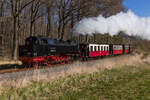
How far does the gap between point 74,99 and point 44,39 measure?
9383mm

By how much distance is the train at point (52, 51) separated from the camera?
520 inches

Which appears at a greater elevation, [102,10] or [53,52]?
[102,10]

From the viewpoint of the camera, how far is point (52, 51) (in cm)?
1495

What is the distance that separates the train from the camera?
13.2m

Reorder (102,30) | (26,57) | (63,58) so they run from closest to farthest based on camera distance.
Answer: (26,57)
(63,58)
(102,30)

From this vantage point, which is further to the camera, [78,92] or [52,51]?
[52,51]

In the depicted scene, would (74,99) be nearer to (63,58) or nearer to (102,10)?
(63,58)

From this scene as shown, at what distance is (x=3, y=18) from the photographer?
84.9ft

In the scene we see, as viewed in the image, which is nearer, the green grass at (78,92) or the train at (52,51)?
the green grass at (78,92)

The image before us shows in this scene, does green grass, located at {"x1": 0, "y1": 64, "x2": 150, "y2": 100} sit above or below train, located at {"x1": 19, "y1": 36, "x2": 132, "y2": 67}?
below

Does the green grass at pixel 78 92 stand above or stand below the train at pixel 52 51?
below

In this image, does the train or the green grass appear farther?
the train

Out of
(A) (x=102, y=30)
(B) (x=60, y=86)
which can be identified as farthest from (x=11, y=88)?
(A) (x=102, y=30)

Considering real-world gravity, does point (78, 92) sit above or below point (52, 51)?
below
